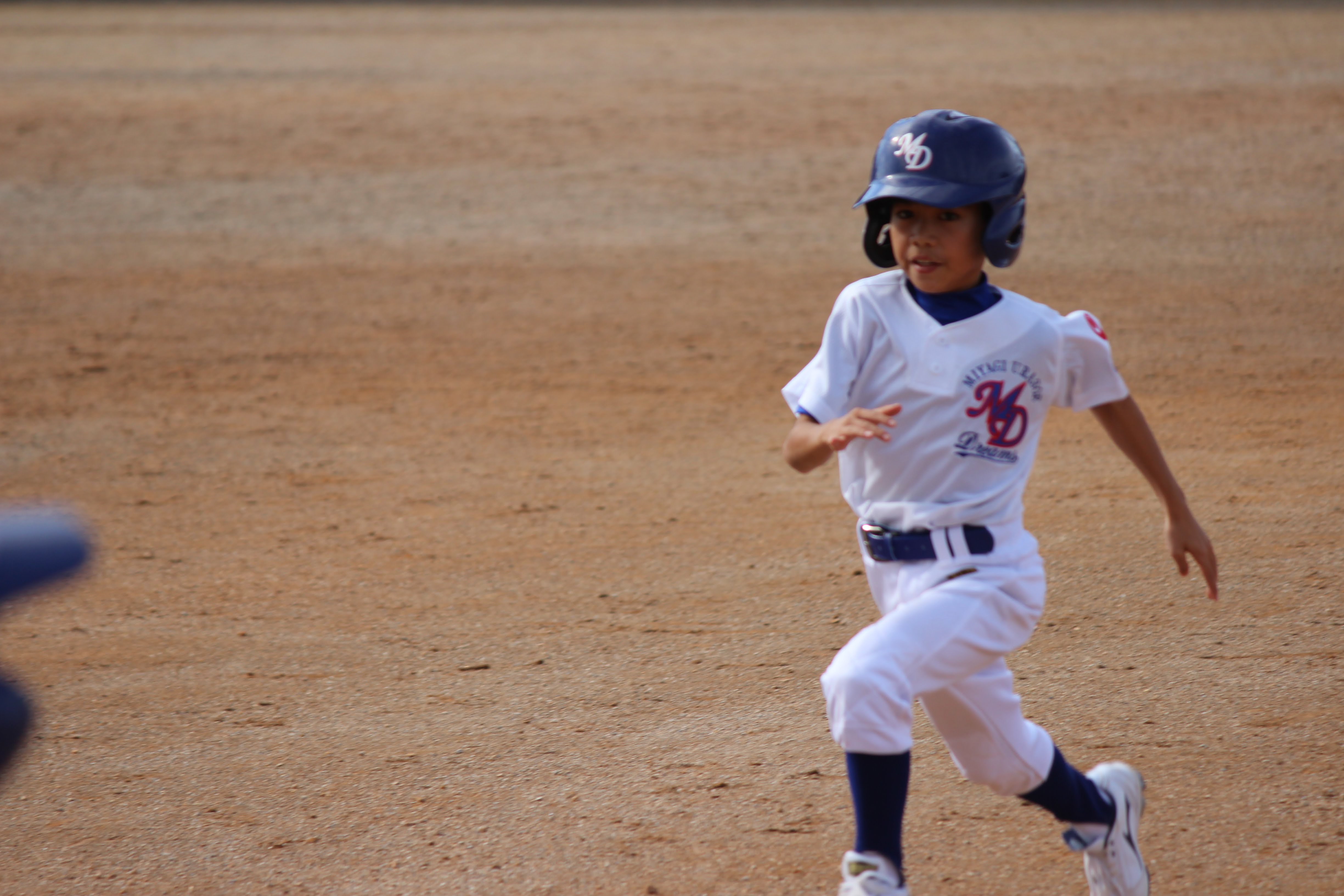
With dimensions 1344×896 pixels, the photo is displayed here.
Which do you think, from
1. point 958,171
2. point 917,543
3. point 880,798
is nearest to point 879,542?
point 917,543

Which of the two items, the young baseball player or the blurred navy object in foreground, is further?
the young baseball player

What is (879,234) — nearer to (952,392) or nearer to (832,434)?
(952,392)

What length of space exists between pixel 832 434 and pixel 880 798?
69 centimetres

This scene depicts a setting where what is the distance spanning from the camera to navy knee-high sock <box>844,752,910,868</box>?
2.55 m

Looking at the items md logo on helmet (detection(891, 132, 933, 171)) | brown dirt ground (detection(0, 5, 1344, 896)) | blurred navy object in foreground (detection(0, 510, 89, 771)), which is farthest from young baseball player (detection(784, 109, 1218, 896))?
blurred navy object in foreground (detection(0, 510, 89, 771))

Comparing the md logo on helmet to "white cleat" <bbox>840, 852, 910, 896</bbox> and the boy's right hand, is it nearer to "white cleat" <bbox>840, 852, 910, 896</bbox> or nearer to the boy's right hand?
the boy's right hand

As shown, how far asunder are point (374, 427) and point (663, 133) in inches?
308

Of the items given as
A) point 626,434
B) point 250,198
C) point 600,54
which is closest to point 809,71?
point 600,54

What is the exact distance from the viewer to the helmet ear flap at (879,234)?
115 inches

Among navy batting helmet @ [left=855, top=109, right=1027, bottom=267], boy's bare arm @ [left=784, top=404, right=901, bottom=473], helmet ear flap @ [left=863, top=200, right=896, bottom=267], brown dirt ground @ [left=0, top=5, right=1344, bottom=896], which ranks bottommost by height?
brown dirt ground @ [left=0, top=5, right=1344, bottom=896]

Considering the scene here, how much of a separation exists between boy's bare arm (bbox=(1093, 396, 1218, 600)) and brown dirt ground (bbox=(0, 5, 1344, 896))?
31.5 inches

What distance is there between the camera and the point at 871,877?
2.55 meters

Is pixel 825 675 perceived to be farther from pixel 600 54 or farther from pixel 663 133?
pixel 600 54

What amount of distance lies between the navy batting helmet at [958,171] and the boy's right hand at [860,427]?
35 centimetres
